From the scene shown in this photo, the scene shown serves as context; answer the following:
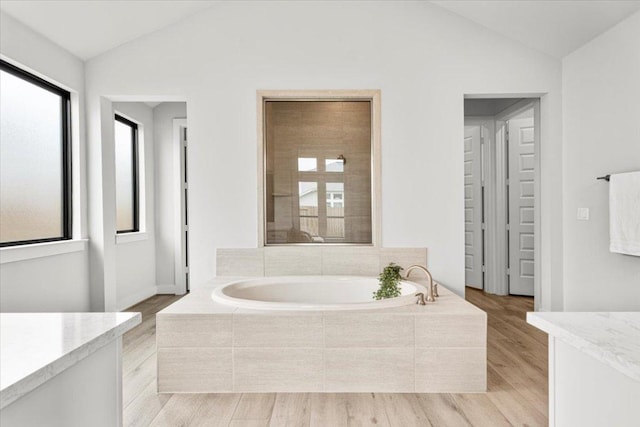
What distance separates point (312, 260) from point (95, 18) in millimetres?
2470

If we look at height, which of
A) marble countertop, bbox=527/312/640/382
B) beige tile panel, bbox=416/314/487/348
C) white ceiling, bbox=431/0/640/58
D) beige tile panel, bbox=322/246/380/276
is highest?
white ceiling, bbox=431/0/640/58

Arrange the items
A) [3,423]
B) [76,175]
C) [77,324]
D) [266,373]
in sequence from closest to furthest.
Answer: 1. [3,423]
2. [77,324]
3. [266,373]
4. [76,175]

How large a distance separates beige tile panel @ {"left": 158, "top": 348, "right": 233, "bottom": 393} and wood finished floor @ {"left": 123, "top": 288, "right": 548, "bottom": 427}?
0.05 m

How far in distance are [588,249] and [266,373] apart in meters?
2.62

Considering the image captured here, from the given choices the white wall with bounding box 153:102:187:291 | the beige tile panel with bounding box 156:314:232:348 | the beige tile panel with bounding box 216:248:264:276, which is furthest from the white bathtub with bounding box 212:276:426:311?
the white wall with bounding box 153:102:187:291

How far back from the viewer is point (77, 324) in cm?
99

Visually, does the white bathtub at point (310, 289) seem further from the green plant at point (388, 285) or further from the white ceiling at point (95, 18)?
the white ceiling at point (95, 18)

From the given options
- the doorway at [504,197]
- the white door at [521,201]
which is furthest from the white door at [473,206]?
the white door at [521,201]

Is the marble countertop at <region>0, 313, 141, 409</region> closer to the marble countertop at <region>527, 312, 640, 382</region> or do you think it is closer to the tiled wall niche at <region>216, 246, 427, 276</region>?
the marble countertop at <region>527, 312, 640, 382</region>

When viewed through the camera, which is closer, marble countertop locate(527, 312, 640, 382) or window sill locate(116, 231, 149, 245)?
marble countertop locate(527, 312, 640, 382)

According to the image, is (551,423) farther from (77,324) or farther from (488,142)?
(488,142)

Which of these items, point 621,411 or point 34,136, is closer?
point 621,411

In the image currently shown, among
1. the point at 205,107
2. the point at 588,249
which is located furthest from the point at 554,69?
the point at 205,107

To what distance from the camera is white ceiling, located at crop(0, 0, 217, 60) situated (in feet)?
9.43
